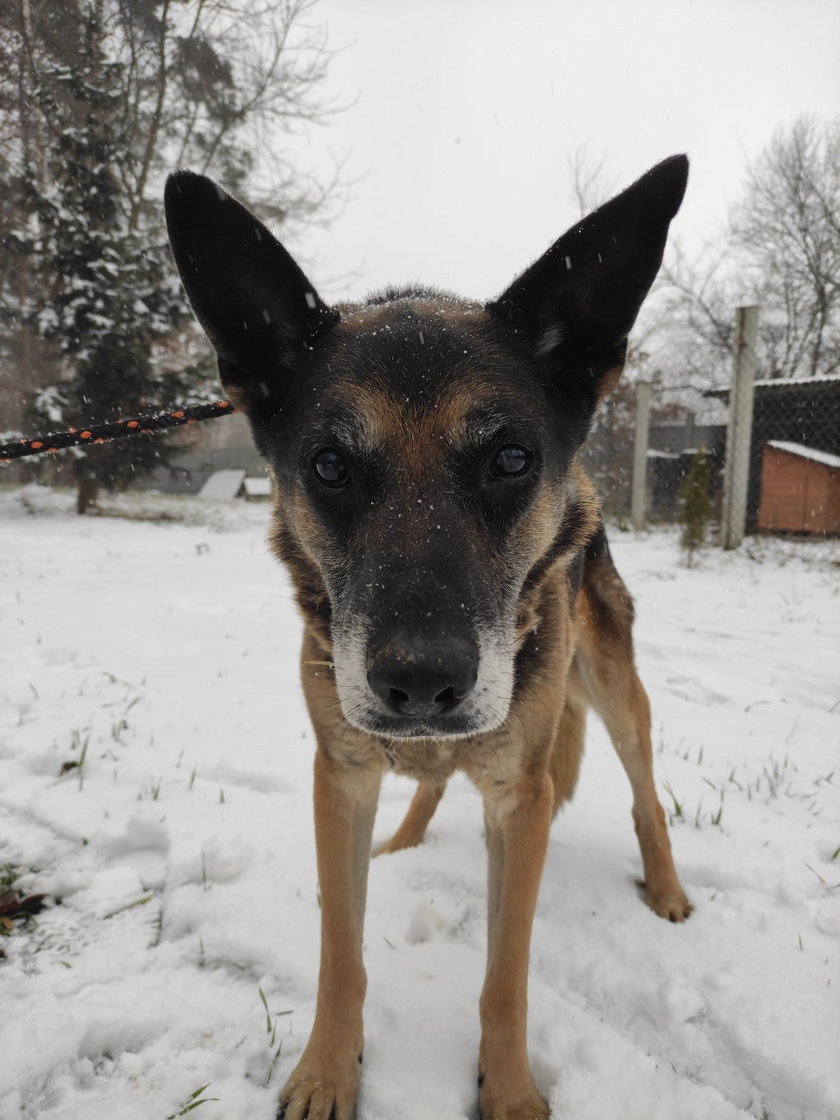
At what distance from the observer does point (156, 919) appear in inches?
77.5

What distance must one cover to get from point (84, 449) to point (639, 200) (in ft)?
39.3

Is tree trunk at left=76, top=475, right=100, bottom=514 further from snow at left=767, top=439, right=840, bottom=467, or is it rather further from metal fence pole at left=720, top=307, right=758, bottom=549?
snow at left=767, top=439, right=840, bottom=467

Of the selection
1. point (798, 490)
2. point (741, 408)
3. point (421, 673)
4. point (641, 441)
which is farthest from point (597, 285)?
point (641, 441)

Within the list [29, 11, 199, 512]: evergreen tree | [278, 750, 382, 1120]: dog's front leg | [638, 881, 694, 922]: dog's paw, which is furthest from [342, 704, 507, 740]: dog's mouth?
[29, 11, 199, 512]: evergreen tree

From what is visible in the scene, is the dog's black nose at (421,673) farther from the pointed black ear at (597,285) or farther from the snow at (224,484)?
the snow at (224,484)

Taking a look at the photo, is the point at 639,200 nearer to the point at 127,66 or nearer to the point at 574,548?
the point at 574,548

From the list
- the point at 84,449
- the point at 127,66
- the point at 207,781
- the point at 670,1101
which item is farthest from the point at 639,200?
the point at 127,66

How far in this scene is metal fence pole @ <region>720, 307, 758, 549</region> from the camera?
893cm

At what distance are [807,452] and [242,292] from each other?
36.1ft

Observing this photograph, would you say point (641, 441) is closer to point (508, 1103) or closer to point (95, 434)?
point (95, 434)

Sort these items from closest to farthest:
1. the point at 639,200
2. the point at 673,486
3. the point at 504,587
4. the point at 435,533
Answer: the point at 435,533 < the point at 504,587 < the point at 639,200 < the point at 673,486

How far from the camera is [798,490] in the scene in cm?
1037

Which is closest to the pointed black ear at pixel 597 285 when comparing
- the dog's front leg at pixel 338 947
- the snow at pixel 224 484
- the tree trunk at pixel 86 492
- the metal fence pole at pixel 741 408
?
the dog's front leg at pixel 338 947

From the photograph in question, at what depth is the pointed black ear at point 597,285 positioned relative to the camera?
169 cm
